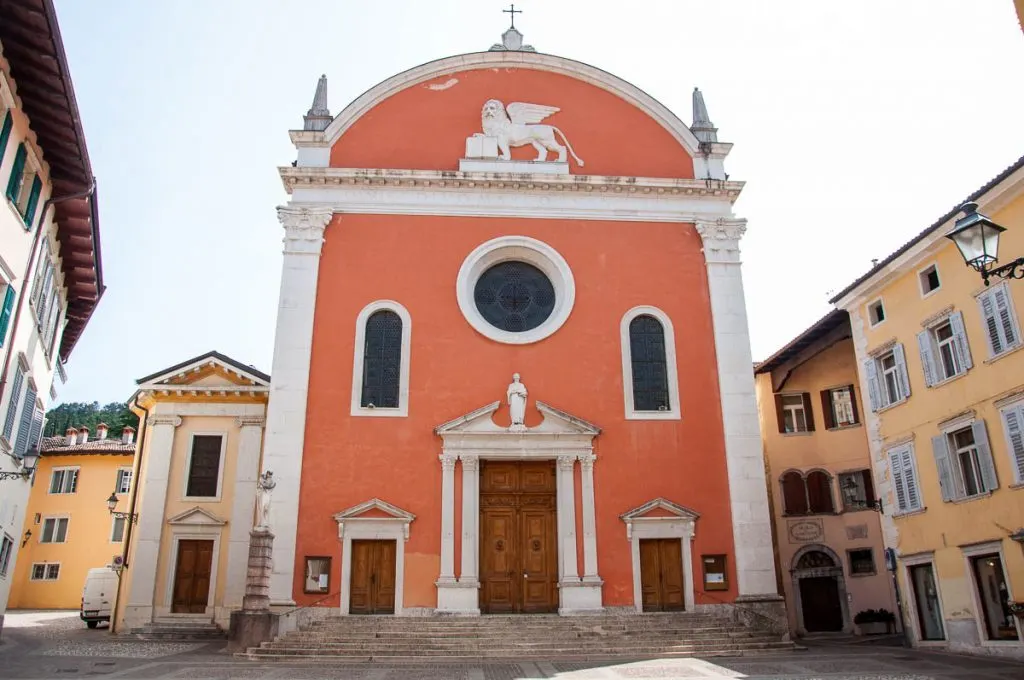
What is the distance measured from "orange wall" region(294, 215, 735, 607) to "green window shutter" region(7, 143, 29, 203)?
7.56 m

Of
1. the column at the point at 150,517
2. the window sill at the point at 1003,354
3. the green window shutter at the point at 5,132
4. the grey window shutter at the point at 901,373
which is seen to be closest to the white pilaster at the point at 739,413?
the grey window shutter at the point at 901,373

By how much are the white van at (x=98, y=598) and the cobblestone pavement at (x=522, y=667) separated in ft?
23.8

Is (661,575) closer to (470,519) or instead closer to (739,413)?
(739,413)

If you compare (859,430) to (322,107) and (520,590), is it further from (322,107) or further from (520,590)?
(322,107)

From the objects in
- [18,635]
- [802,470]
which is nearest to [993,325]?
[802,470]

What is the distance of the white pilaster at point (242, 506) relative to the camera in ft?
67.9

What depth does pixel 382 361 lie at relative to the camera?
1948 cm

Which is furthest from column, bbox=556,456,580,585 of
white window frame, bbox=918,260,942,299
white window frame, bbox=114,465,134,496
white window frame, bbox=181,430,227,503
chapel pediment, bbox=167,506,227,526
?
white window frame, bbox=114,465,134,496

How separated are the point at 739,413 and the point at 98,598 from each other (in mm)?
18762

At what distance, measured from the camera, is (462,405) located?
19.0 metres

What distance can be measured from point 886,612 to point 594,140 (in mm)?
14729

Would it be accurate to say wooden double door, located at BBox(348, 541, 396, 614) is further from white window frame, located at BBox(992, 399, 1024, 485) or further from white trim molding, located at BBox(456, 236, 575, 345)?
white window frame, located at BBox(992, 399, 1024, 485)

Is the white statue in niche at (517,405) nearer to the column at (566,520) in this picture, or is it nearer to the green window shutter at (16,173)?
the column at (566,520)

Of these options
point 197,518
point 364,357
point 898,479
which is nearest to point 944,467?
point 898,479
